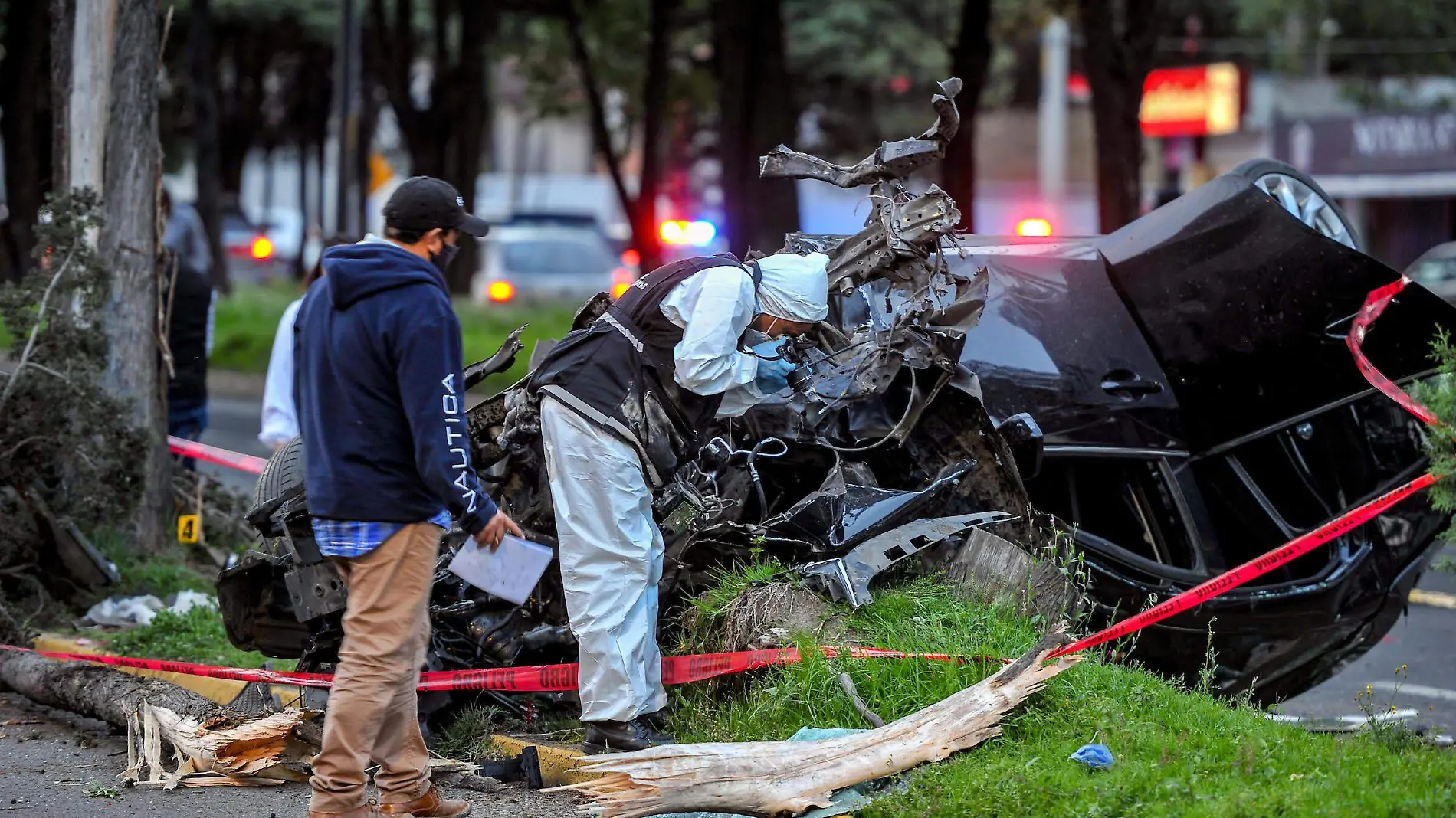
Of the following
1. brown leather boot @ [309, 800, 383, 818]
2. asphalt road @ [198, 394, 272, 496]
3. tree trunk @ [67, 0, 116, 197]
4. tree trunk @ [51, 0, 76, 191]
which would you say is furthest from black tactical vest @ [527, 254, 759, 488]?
asphalt road @ [198, 394, 272, 496]

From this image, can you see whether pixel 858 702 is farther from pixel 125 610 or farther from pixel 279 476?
pixel 125 610

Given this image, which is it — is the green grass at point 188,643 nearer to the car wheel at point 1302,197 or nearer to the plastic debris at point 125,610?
the plastic debris at point 125,610

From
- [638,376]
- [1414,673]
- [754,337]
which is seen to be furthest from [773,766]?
[1414,673]

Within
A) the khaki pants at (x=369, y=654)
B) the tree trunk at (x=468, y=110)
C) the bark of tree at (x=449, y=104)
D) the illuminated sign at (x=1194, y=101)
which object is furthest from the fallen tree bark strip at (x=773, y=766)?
the illuminated sign at (x=1194, y=101)

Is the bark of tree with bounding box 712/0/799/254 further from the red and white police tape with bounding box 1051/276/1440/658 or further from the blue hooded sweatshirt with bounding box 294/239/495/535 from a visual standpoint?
the blue hooded sweatshirt with bounding box 294/239/495/535

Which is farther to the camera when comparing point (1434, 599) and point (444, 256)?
point (1434, 599)

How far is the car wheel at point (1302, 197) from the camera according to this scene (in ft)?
21.7

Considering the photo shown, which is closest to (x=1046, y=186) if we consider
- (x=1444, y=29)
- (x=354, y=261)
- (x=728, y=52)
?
(x=1444, y=29)

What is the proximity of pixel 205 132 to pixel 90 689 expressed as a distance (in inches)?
802

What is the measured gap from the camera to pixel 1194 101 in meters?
41.1

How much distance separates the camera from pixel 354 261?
432 cm

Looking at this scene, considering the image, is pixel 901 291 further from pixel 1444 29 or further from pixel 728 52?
pixel 1444 29

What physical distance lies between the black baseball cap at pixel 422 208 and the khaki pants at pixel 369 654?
81 centimetres

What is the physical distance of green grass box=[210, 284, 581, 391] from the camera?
17.2 m
